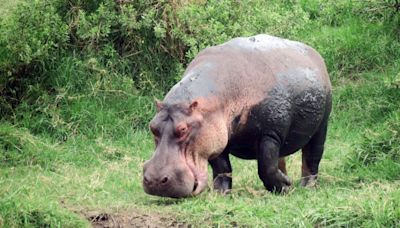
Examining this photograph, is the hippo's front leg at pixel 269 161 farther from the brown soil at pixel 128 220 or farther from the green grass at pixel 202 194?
the brown soil at pixel 128 220

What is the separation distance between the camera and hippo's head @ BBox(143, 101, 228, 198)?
6.80 meters

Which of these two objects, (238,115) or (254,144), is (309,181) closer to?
(254,144)

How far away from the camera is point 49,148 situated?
9398 millimetres

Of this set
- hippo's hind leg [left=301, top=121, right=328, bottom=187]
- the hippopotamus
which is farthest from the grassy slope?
the hippopotamus

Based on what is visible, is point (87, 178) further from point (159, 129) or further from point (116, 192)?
point (159, 129)

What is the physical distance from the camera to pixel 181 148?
22.6ft

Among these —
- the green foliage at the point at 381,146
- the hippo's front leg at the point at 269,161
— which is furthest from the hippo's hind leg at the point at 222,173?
the green foliage at the point at 381,146

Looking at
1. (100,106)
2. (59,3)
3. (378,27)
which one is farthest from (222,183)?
(378,27)

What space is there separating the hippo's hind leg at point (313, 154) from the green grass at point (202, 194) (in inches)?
4.4

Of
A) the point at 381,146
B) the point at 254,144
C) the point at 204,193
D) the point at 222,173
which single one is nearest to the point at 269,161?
the point at 254,144

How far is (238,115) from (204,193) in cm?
65

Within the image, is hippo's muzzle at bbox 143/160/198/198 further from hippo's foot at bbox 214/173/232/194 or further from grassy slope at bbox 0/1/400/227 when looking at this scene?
hippo's foot at bbox 214/173/232/194

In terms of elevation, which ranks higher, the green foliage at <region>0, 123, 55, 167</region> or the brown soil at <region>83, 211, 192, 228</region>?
the brown soil at <region>83, 211, 192, 228</region>

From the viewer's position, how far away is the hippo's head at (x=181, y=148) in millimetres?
6797
